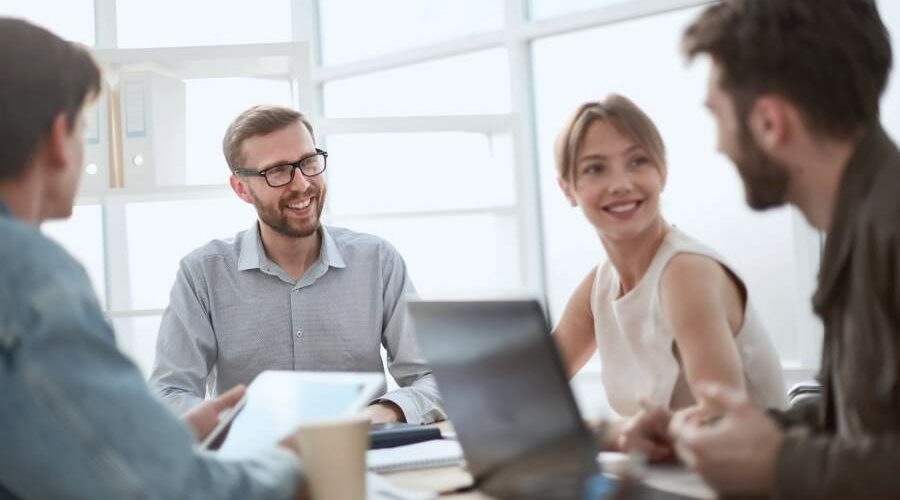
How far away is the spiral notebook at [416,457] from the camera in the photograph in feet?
5.53

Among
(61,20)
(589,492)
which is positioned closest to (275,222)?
(589,492)

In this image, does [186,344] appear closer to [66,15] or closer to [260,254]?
[260,254]

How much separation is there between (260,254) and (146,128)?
85 centimetres

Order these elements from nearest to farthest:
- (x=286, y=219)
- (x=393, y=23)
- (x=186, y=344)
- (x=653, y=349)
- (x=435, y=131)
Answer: (x=653, y=349) → (x=186, y=344) → (x=286, y=219) → (x=435, y=131) → (x=393, y=23)

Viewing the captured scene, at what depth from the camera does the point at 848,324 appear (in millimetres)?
1354

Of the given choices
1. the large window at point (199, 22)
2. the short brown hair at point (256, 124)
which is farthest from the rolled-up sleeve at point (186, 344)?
the large window at point (199, 22)

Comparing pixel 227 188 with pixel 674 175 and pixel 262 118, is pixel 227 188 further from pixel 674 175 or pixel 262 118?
pixel 674 175

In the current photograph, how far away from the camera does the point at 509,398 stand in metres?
1.27

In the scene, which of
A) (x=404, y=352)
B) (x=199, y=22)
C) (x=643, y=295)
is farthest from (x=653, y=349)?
(x=199, y=22)

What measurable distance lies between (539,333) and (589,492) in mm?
239

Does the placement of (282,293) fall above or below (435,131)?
below

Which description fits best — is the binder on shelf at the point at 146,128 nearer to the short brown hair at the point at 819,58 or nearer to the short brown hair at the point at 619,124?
the short brown hair at the point at 619,124

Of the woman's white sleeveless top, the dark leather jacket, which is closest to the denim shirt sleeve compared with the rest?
the dark leather jacket

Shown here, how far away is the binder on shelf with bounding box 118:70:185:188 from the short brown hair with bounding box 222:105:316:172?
580 millimetres
